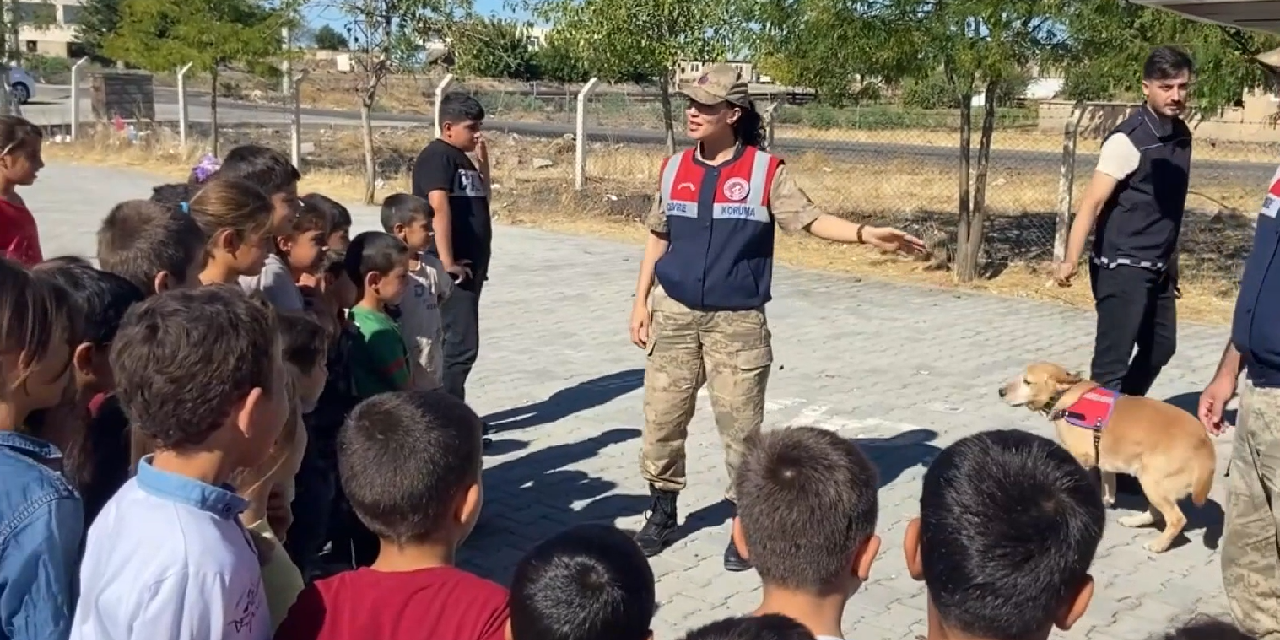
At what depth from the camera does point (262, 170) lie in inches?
189

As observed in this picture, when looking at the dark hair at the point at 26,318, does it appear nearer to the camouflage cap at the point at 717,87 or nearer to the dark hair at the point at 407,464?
the dark hair at the point at 407,464

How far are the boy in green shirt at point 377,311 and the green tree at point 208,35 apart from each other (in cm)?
1795

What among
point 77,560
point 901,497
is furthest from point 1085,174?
point 77,560

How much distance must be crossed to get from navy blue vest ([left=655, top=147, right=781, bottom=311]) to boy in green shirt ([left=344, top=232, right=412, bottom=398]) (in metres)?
1.13

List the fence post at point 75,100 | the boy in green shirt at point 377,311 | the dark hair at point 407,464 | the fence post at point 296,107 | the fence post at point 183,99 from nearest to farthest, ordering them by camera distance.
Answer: the dark hair at point 407,464, the boy in green shirt at point 377,311, the fence post at point 296,107, the fence post at point 183,99, the fence post at point 75,100

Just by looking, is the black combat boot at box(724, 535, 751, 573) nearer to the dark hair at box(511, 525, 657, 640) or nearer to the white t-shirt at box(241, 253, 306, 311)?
the white t-shirt at box(241, 253, 306, 311)

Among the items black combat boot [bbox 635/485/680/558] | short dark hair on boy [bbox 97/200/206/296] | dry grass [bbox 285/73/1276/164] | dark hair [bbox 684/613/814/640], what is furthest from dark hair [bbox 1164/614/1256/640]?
dry grass [bbox 285/73/1276/164]

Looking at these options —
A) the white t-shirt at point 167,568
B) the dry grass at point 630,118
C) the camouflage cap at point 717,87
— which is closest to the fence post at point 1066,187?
the dry grass at point 630,118

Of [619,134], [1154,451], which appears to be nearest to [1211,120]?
[1154,451]

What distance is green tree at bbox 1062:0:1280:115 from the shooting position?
417 inches

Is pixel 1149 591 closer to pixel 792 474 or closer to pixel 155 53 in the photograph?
pixel 792 474

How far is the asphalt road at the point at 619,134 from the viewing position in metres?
22.5

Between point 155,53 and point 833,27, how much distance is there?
53.0ft

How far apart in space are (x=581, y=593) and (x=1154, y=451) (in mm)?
3888
